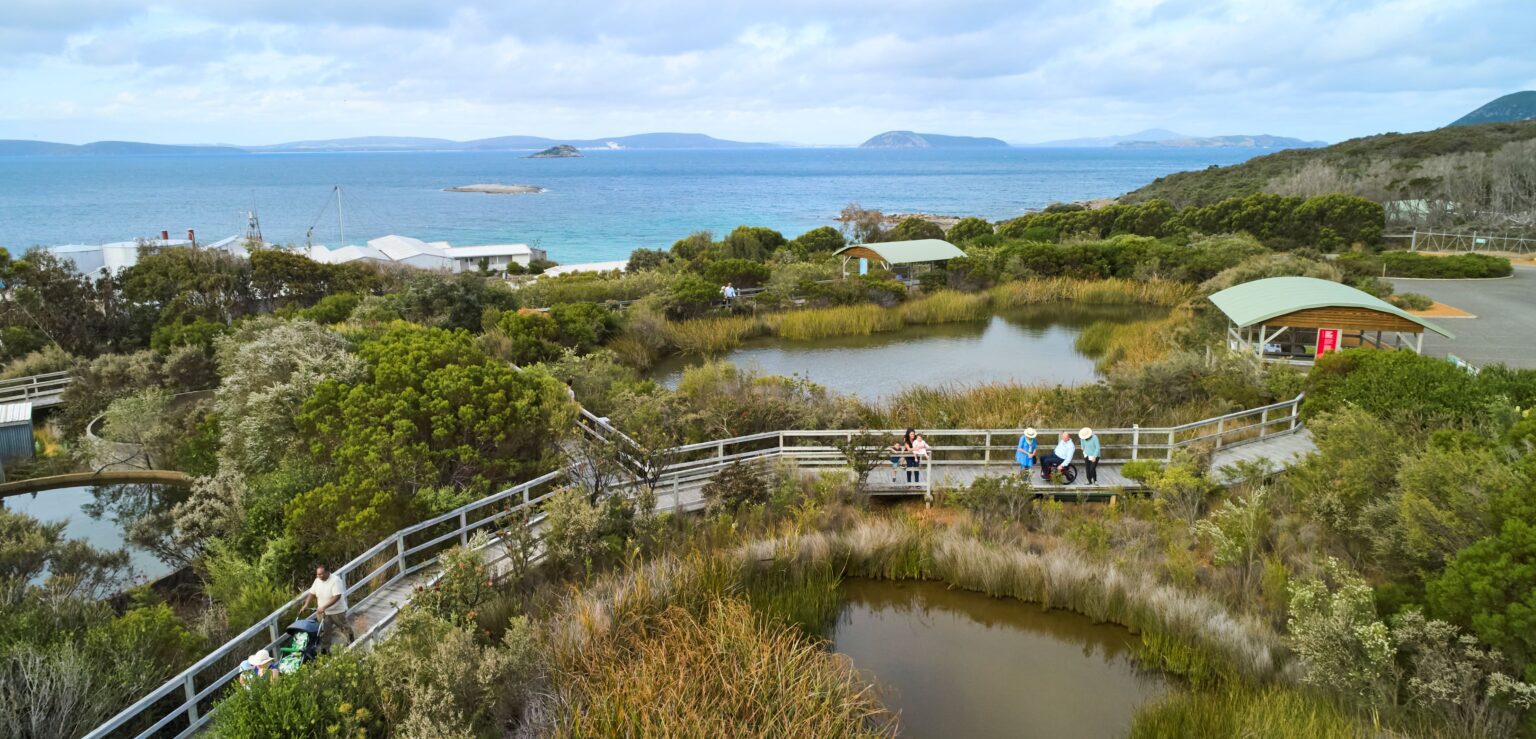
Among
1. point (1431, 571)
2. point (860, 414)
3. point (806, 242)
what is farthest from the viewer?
point (806, 242)

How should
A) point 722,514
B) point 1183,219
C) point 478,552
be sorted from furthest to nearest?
point 1183,219, point 722,514, point 478,552

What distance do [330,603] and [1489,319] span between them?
1087 inches

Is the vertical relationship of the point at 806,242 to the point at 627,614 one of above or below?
above

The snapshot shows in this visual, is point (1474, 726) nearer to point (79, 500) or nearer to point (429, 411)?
point (429, 411)

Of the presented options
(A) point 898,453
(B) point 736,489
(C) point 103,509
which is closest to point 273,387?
(C) point 103,509

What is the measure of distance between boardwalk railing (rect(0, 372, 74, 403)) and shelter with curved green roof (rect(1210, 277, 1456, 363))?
25.2m

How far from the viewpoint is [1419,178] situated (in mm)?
49156

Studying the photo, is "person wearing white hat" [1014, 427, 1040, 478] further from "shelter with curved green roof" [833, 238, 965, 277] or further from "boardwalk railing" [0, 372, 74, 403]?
"shelter with curved green roof" [833, 238, 965, 277]

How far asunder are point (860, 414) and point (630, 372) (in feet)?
19.6

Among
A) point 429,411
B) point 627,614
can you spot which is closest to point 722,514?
point 627,614

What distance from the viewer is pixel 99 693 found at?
20.5 ft

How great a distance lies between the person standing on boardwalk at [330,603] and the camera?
7.99 metres

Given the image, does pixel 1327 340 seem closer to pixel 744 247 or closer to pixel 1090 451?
pixel 1090 451

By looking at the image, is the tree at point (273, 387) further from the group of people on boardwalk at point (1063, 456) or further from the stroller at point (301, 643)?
the group of people on boardwalk at point (1063, 456)
